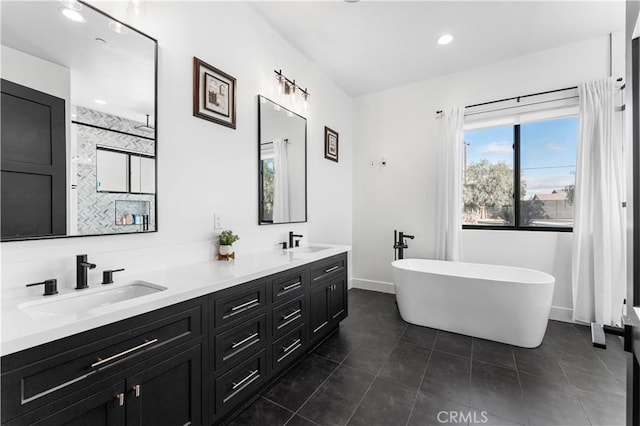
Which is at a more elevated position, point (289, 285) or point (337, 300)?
point (289, 285)

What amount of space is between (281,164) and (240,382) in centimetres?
191

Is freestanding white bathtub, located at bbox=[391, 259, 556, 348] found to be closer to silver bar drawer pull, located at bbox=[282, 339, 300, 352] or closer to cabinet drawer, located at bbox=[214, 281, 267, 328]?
silver bar drawer pull, located at bbox=[282, 339, 300, 352]

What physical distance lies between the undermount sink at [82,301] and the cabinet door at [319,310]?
1254 millimetres

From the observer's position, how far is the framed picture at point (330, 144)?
3.64 m

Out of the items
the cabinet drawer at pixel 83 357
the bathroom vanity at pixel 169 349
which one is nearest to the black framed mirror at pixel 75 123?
the bathroom vanity at pixel 169 349

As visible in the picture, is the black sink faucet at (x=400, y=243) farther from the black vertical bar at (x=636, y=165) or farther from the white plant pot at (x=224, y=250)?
the black vertical bar at (x=636, y=165)

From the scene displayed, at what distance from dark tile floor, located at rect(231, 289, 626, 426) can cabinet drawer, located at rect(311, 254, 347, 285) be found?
0.63 m

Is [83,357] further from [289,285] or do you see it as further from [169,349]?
[289,285]

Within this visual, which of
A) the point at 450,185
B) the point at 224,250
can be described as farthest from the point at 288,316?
the point at 450,185

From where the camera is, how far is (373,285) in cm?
420

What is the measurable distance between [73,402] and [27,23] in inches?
64.3

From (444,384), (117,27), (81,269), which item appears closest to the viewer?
(81,269)

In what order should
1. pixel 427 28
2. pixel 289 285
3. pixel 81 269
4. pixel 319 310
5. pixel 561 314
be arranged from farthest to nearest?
pixel 561 314
pixel 427 28
pixel 319 310
pixel 289 285
pixel 81 269

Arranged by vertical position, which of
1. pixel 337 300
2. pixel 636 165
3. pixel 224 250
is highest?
pixel 636 165
